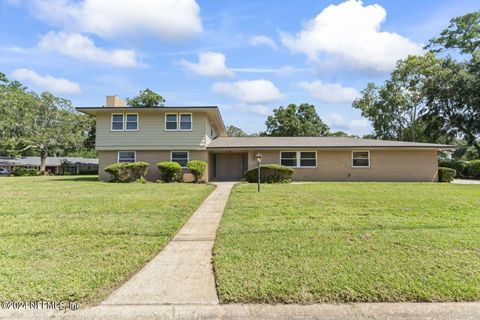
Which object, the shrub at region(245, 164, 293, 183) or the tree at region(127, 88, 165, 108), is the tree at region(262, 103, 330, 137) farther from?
the shrub at region(245, 164, 293, 183)

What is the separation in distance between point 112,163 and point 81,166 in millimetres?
32455

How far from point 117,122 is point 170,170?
15.6ft

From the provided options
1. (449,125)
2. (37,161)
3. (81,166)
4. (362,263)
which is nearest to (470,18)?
(449,125)

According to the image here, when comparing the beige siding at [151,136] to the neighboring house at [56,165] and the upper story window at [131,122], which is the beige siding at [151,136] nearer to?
the upper story window at [131,122]

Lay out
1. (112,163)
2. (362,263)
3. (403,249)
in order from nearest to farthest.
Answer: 1. (362,263)
2. (403,249)
3. (112,163)

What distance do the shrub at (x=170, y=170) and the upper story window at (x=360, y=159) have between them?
35.8 feet

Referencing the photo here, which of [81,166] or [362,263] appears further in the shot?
[81,166]


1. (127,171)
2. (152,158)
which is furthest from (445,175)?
(127,171)

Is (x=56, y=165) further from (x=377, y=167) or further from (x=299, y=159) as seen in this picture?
(x=377, y=167)

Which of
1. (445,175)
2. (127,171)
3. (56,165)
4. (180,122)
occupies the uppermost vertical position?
(180,122)

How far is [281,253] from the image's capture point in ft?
15.3

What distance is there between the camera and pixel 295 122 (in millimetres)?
41375

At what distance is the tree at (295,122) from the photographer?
136 feet

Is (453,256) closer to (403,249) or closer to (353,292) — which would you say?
(403,249)
